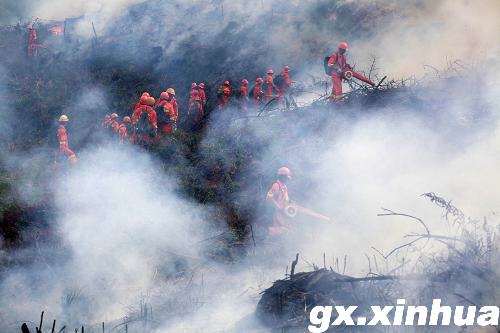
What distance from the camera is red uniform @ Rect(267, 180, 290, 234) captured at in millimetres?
6211

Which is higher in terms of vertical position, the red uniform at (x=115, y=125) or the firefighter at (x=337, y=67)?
the red uniform at (x=115, y=125)

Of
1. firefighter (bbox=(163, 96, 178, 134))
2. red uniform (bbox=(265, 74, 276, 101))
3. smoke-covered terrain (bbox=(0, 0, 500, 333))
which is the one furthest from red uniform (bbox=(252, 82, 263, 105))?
firefighter (bbox=(163, 96, 178, 134))

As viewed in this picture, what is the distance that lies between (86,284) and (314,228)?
2.77 m

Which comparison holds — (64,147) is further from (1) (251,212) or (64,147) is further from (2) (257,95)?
(2) (257,95)

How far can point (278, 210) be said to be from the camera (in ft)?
20.4

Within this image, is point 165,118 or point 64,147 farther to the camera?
point 165,118

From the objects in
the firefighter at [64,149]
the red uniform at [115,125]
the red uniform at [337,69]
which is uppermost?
the red uniform at [115,125]

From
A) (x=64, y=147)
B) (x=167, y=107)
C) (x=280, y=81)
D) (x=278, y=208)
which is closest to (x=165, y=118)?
(x=167, y=107)

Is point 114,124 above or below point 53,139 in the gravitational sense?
below

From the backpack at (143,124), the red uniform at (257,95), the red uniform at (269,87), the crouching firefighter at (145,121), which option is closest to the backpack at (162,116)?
the crouching firefighter at (145,121)

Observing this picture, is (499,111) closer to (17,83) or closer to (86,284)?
(86,284)

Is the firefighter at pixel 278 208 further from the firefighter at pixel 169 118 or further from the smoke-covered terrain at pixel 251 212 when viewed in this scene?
→ the firefighter at pixel 169 118

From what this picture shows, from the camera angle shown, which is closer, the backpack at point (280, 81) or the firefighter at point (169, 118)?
the firefighter at point (169, 118)

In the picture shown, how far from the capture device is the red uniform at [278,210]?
20.4 feet
